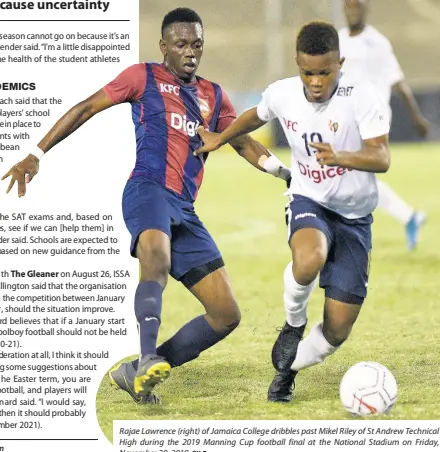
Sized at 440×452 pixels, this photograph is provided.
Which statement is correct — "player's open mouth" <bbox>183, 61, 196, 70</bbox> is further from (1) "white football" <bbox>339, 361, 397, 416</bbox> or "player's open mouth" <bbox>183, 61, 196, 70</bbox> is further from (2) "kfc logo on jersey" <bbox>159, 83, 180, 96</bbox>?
(1) "white football" <bbox>339, 361, 397, 416</bbox>

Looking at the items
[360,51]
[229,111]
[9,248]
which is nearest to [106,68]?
[229,111]

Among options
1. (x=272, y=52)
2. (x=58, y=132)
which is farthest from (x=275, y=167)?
(x=272, y=52)

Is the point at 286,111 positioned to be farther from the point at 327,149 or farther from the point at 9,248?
the point at 9,248

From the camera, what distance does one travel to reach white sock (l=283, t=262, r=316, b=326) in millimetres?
4816

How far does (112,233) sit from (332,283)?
135 centimetres

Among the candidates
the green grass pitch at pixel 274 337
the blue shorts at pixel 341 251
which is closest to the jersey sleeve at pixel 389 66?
the green grass pitch at pixel 274 337

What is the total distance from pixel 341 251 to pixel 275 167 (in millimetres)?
606

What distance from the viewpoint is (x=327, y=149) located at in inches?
172

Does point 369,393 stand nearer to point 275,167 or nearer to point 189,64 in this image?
point 275,167

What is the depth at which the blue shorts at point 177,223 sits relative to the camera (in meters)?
4.88

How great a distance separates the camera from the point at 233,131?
510cm

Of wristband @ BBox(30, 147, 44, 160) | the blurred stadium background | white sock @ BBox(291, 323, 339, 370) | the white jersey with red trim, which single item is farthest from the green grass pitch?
the blurred stadium background

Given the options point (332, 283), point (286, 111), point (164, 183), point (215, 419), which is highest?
point (286, 111)

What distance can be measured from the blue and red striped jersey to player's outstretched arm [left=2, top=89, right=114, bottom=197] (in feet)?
0.29
